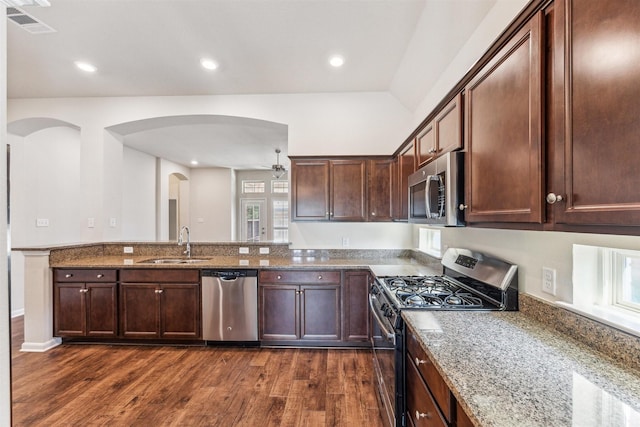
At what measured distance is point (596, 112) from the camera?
0.78 meters

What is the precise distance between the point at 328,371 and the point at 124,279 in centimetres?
228

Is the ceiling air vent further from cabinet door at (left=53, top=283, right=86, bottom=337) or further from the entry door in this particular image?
the entry door

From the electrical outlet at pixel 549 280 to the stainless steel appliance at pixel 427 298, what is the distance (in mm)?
179

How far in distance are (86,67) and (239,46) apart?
1.72m

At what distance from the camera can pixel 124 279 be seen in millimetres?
3033

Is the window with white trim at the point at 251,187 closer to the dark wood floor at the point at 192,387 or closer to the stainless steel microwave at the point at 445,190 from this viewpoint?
the dark wood floor at the point at 192,387

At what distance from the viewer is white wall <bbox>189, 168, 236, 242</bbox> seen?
28.4 feet

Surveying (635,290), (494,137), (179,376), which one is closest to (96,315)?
(179,376)

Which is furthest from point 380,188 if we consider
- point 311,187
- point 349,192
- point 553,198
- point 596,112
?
point 596,112

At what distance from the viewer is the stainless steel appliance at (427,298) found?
5.16 feet

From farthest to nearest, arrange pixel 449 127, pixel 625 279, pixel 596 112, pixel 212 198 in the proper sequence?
pixel 212 198 < pixel 449 127 < pixel 625 279 < pixel 596 112

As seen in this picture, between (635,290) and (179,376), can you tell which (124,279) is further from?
(635,290)

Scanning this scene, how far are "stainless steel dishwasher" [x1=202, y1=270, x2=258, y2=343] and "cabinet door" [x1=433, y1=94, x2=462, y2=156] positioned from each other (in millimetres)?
2127

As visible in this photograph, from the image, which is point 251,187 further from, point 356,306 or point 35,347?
point 356,306
